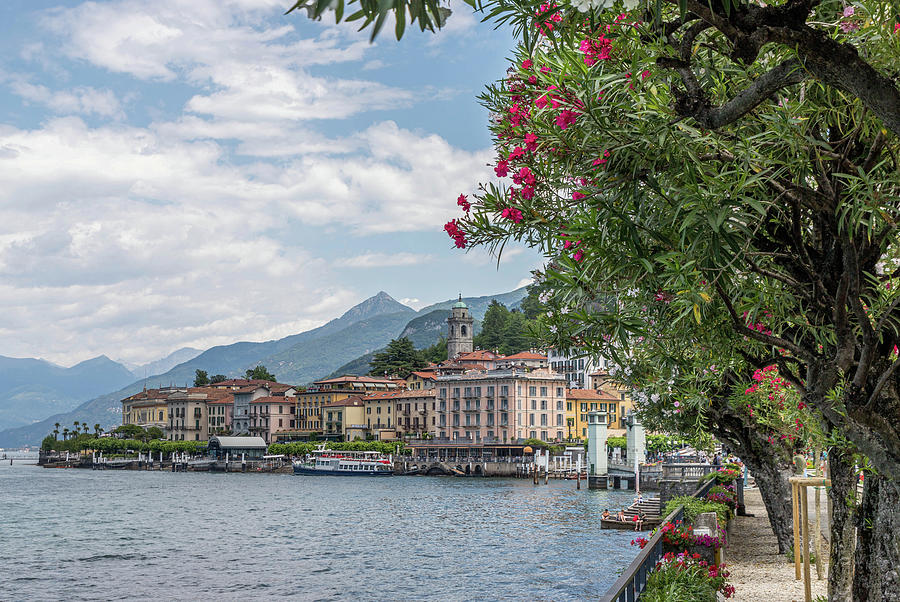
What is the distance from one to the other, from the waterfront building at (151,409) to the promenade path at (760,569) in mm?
166964

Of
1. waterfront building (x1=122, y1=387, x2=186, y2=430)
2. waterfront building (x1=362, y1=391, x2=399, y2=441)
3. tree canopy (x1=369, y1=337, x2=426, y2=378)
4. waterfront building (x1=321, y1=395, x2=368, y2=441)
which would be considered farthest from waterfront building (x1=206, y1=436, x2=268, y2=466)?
waterfront building (x1=122, y1=387, x2=186, y2=430)

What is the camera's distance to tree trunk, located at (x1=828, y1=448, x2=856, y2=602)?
35.9ft

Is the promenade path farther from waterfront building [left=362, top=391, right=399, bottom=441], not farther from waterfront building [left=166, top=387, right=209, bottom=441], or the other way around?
waterfront building [left=166, top=387, right=209, bottom=441]

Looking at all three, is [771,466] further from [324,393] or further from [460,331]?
[460,331]

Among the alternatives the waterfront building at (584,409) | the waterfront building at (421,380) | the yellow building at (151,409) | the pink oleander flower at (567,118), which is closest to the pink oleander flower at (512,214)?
the pink oleander flower at (567,118)

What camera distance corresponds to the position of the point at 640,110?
5.80 meters

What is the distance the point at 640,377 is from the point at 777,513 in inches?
292

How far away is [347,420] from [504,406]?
1274 inches

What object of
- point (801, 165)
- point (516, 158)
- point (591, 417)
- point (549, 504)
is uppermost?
point (516, 158)

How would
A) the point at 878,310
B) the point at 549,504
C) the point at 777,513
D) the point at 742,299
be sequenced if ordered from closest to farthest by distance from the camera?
the point at 878,310, the point at 742,299, the point at 777,513, the point at 549,504

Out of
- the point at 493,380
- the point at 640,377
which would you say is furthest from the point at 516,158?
the point at 493,380

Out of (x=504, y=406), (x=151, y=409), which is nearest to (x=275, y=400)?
(x=151, y=409)

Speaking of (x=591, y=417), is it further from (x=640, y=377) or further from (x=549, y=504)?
(x=640, y=377)

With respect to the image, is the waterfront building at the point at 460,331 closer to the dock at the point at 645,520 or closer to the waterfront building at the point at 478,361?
the waterfront building at the point at 478,361
